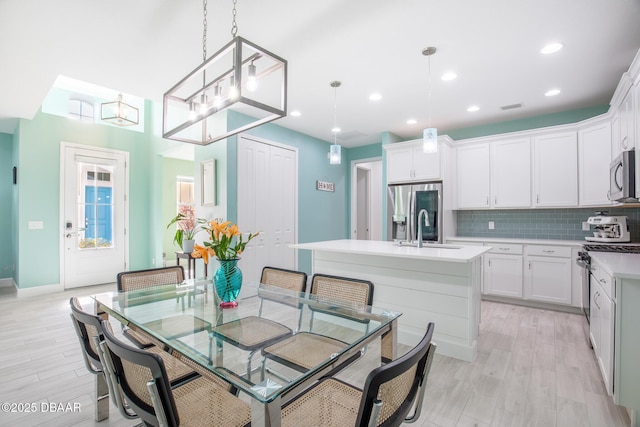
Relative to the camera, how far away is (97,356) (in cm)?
145

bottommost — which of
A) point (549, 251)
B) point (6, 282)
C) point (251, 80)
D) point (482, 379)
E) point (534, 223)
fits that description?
point (482, 379)

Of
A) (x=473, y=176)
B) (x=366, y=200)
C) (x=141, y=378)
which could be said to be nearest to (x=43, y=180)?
(x=141, y=378)

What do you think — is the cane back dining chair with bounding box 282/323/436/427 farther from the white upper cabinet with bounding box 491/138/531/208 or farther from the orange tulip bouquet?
the white upper cabinet with bounding box 491/138/531/208

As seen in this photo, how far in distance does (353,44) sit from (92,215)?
515 centimetres

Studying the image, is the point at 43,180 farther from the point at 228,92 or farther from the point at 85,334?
the point at 228,92

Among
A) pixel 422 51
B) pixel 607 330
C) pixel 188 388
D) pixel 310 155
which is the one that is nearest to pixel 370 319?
pixel 188 388

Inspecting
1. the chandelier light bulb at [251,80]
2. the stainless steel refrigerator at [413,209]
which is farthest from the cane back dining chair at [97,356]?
the stainless steel refrigerator at [413,209]

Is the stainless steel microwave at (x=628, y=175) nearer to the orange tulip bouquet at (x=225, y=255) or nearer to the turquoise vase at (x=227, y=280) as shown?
the orange tulip bouquet at (x=225, y=255)

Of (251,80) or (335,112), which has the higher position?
(335,112)

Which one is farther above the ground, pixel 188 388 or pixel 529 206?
pixel 529 206

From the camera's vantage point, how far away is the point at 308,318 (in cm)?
179

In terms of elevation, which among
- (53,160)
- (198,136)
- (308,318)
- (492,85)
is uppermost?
(492,85)

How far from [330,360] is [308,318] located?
645mm

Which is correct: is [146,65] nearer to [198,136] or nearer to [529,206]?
[198,136]
